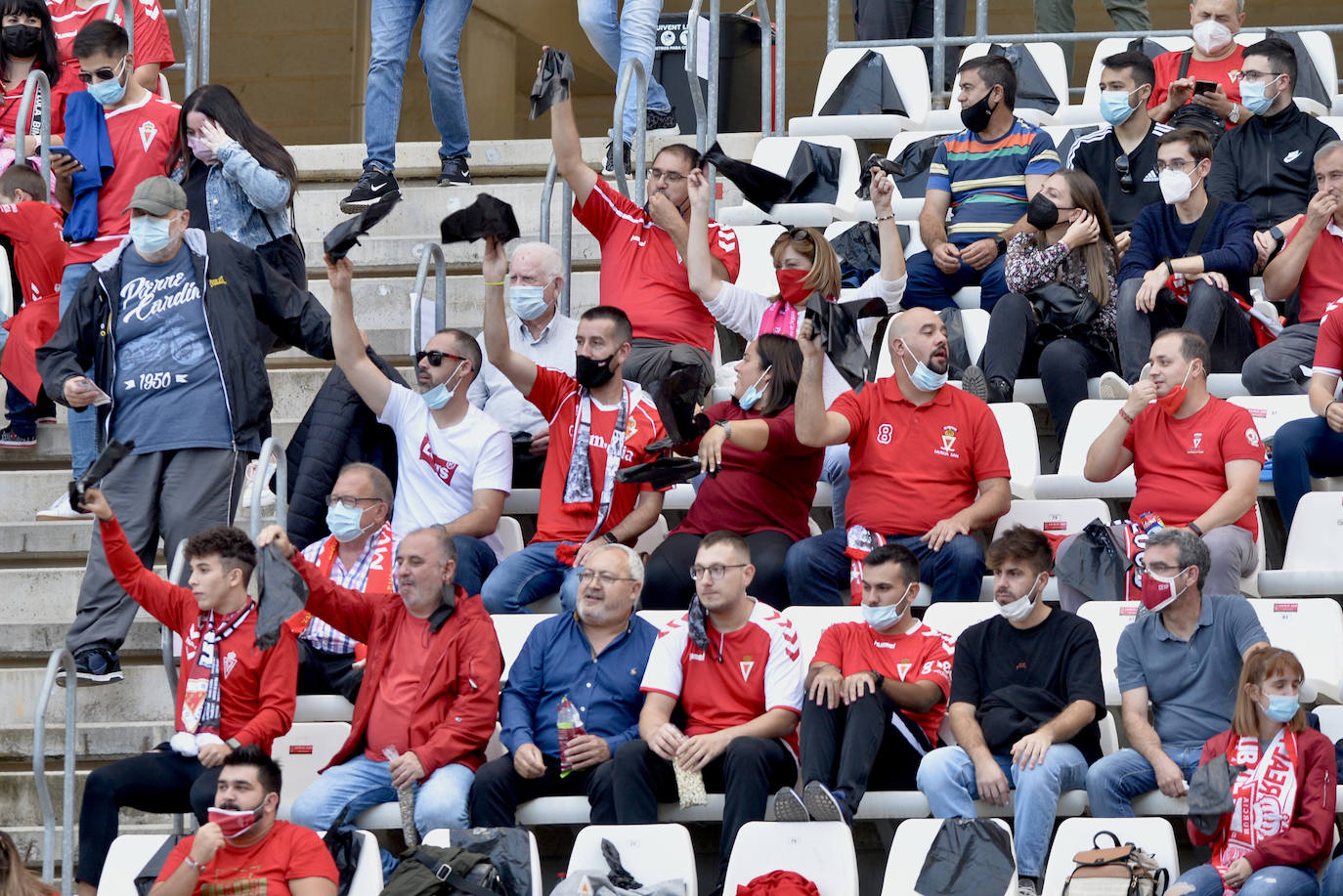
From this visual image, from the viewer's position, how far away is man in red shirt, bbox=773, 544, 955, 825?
18.1 feet

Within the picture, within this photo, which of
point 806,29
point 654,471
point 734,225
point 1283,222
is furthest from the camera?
point 806,29

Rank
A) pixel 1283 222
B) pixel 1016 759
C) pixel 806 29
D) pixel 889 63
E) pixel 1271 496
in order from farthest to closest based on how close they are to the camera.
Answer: pixel 806 29 < pixel 889 63 < pixel 1283 222 < pixel 1271 496 < pixel 1016 759

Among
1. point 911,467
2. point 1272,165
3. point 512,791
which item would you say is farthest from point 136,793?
point 1272,165

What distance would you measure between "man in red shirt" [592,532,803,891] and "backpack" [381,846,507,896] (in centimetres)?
41

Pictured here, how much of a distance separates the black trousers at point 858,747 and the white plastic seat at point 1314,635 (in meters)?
1.04

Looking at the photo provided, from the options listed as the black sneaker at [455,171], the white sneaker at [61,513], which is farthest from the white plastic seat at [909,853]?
the black sneaker at [455,171]

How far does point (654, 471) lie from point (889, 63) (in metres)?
3.54

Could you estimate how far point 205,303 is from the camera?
6594 millimetres

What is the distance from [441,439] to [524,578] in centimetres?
54

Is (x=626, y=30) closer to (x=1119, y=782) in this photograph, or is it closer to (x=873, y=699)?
(x=873, y=699)

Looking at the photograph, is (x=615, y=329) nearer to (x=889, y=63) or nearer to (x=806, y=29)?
(x=889, y=63)

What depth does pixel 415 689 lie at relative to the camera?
591 centimetres

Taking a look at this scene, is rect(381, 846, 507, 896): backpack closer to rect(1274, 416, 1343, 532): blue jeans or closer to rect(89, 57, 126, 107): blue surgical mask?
rect(1274, 416, 1343, 532): blue jeans

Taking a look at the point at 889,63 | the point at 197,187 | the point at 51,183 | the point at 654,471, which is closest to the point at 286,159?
the point at 197,187
